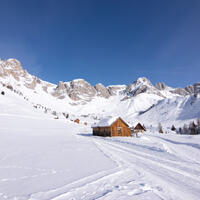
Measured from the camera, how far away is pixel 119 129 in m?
32.9

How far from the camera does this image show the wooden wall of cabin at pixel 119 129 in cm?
3203

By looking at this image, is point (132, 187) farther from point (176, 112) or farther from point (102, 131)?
point (176, 112)

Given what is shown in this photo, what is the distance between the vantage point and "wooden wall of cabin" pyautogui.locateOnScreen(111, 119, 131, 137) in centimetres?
3203

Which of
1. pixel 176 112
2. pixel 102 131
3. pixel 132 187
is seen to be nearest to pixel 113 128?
pixel 102 131

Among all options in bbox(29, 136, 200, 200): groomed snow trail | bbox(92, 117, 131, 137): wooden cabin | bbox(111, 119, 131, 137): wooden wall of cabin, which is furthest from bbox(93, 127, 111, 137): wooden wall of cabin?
bbox(29, 136, 200, 200): groomed snow trail

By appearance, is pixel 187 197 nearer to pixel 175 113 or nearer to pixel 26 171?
pixel 26 171

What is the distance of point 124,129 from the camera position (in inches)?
1332

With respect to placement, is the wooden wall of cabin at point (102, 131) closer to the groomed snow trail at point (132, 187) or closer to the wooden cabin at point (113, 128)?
the wooden cabin at point (113, 128)

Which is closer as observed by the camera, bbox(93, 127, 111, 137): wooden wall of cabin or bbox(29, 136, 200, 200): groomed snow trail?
bbox(29, 136, 200, 200): groomed snow trail

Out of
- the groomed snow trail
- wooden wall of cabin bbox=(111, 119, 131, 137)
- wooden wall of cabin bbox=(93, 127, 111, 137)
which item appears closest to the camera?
the groomed snow trail

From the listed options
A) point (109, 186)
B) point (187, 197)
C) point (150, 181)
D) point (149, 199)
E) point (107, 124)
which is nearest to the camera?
point (149, 199)

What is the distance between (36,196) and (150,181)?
4.00 meters

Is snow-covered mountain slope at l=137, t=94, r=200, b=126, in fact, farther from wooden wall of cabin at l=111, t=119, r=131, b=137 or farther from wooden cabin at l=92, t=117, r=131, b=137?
wooden cabin at l=92, t=117, r=131, b=137

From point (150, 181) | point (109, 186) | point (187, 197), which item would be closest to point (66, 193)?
point (109, 186)
